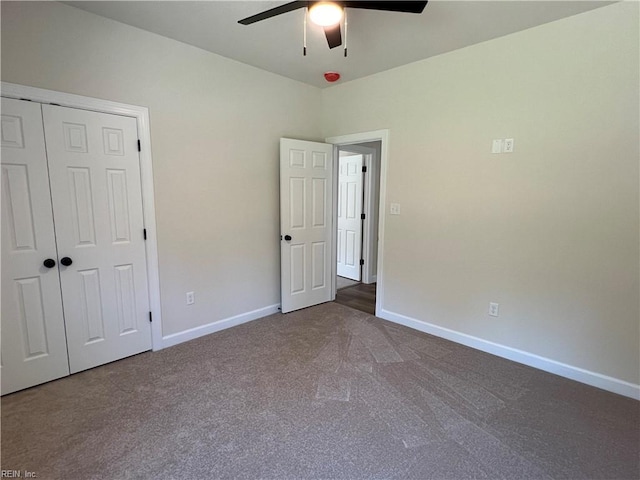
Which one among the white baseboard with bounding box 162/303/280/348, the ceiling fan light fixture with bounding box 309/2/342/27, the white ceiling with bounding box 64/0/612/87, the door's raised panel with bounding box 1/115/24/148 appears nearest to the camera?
the ceiling fan light fixture with bounding box 309/2/342/27

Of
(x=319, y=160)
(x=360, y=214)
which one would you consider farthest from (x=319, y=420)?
(x=360, y=214)

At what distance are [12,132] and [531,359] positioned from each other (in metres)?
4.20

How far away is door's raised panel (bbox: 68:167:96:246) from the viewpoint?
2367 millimetres

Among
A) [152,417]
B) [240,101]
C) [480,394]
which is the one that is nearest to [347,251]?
[240,101]

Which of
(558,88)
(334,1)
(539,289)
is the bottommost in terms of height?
(539,289)

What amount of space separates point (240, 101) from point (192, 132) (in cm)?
64

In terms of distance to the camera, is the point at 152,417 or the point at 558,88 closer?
the point at 152,417

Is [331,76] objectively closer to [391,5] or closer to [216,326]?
[391,5]

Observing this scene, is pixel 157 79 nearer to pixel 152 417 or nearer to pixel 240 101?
pixel 240 101

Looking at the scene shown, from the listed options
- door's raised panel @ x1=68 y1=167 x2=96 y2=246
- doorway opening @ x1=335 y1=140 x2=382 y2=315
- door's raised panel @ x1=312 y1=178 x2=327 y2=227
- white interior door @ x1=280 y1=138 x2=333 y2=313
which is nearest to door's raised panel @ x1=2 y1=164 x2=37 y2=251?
door's raised panel @ x1=68 y1=167 x2=96 y2=246

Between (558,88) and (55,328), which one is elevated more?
(558,88)

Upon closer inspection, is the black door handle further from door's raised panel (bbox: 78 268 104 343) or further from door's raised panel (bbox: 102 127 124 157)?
door's raised panel (bbox: 102 127 124 157)

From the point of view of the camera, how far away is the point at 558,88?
2.38 metres

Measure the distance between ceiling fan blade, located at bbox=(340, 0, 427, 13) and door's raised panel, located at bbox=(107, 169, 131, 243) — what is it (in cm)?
208
